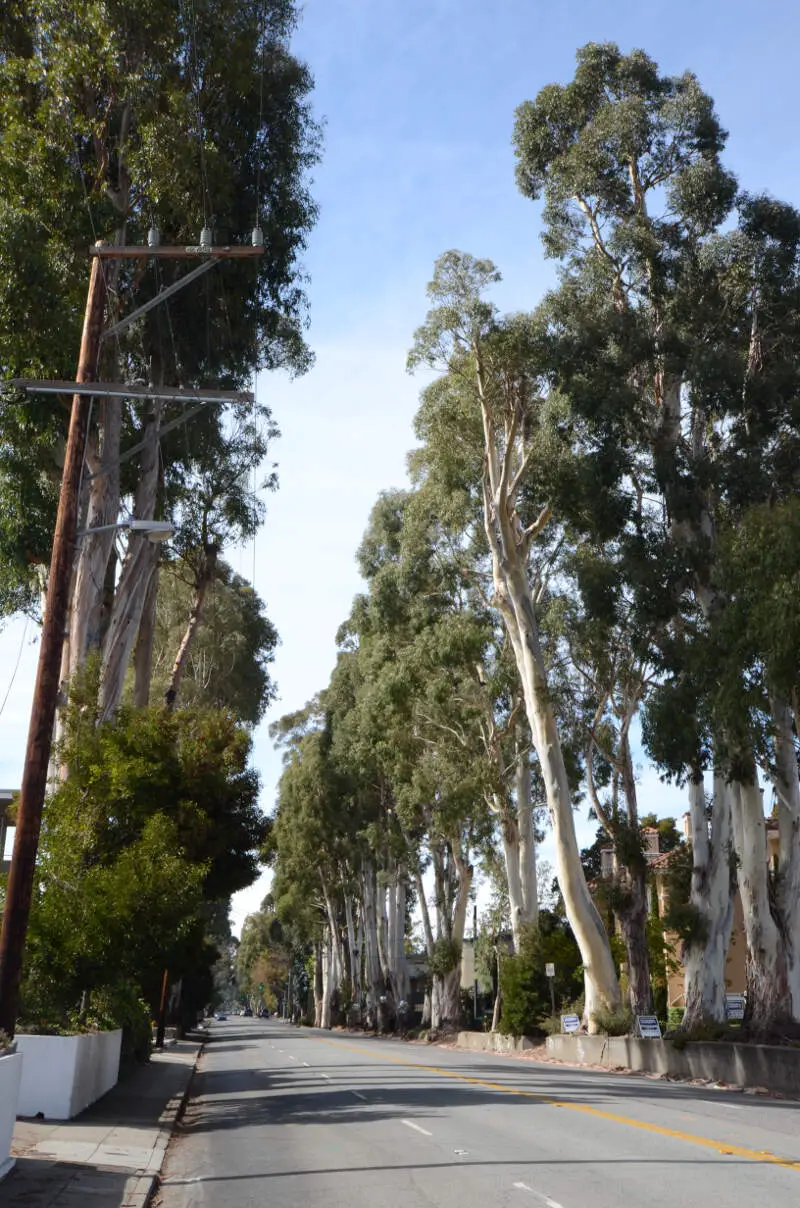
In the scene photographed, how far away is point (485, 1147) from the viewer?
1206 centimetres

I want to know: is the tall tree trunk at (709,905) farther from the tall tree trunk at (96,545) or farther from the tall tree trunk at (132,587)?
the tall tree trunk at (96,545)

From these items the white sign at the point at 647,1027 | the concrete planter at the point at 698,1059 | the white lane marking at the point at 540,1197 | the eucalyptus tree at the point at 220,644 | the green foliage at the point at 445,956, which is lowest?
the white lane marking at the point at 540,1197

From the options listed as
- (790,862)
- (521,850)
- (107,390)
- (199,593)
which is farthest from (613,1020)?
(107,390)

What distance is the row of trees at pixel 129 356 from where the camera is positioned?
1812 cm

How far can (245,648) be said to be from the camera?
43.5 m

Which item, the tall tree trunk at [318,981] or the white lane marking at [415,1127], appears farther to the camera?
the tall tree trunk at [318,981]

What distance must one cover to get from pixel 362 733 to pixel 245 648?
537cm

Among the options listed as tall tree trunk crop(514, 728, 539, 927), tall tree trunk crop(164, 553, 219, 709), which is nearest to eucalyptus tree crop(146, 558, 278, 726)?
tall tree trunk crop(164, 553, 219, 709)

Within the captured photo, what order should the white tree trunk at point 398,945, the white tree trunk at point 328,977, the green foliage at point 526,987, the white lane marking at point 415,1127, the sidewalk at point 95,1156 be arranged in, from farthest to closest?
the white tree trunk at point 328,977 < the white tree trunk at point 398,945 < the green foliage at point 526,987 < the white lane marking at point 415,1127 < the sidewalk at point 95,1156

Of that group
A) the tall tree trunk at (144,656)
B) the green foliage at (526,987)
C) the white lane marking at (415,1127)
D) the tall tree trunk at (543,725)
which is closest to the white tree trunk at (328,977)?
the green foliage at (526,987)

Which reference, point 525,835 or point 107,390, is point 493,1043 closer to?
point 525,835

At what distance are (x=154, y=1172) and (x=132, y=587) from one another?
13776 mm

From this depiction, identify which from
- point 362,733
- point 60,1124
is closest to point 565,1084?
point 60,1124

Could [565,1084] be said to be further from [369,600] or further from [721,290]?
[369,600]
